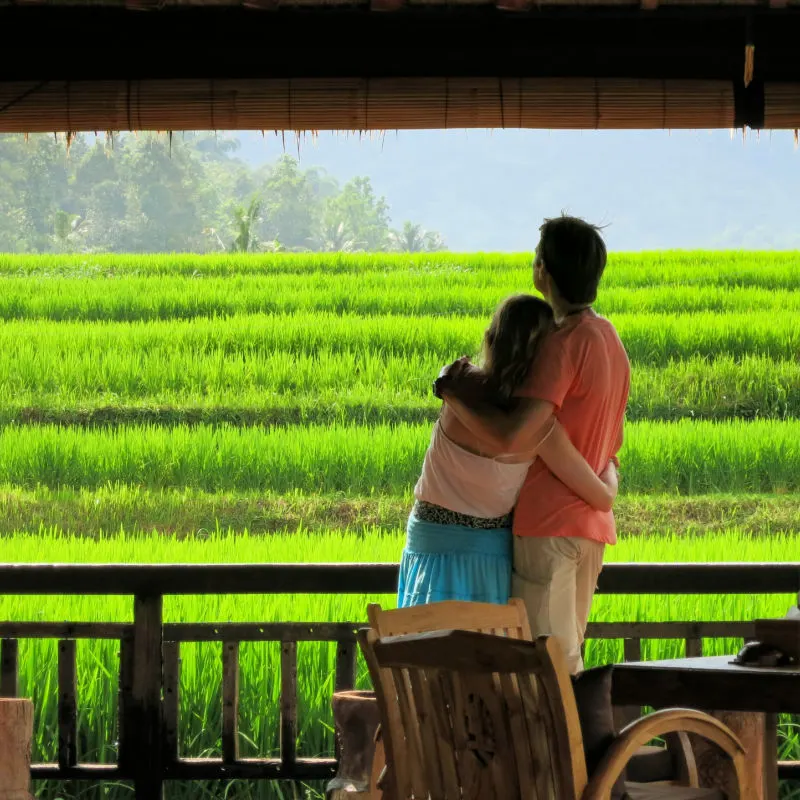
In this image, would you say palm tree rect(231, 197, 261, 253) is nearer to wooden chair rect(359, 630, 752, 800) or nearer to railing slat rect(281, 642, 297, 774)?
railing slat rect(281, 642, 297, 774)

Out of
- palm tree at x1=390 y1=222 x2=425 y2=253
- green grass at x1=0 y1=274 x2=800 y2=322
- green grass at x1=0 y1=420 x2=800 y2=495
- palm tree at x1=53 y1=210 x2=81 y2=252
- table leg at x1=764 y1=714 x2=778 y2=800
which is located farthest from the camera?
palm tree at x1=390 y1=222 x2=425 y2=253

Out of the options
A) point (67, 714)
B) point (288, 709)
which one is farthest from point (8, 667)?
point (288, 709)

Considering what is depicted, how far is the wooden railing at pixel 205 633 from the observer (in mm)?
2914

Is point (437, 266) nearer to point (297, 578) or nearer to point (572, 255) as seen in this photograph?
point (297, 578)

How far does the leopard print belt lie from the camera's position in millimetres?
2404

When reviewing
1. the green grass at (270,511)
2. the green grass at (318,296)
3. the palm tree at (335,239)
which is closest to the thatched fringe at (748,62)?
the green grass at (270,511)

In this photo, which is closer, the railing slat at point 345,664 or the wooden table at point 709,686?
the wooden table at point 709,686

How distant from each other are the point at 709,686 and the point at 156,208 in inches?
502

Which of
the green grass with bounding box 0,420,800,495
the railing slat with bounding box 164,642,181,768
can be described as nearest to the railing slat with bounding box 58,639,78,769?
the railing slat with bounding box 164,642,181,768

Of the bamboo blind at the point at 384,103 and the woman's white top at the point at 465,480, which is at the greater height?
the bamboo blind at the point at 384,103

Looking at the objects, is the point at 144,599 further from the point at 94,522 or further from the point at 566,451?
the point at 94,522

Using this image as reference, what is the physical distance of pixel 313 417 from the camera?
712 cm

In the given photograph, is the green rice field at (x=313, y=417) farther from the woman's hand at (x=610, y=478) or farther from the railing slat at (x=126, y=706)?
the woman's hand at (x=610, y=478)

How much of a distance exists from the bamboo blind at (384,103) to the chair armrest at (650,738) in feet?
4.58
